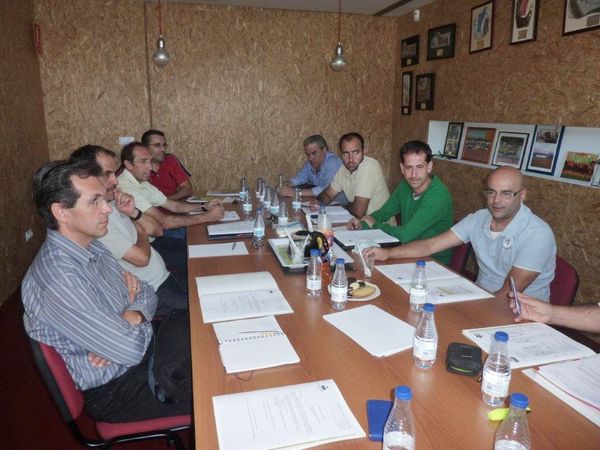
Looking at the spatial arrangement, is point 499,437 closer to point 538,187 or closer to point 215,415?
point 215,415

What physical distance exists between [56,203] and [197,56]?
413 centimetres

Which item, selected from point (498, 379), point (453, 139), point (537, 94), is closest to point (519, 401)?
point (498, 379)

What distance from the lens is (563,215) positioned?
3.34m

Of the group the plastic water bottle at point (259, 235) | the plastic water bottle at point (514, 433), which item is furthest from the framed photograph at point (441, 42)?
the plastic water bottle at point (514, 433)

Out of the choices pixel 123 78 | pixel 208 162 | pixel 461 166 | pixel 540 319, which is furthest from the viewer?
pixel 208 162

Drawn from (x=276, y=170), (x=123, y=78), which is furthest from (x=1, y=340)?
(x=276, y=170)

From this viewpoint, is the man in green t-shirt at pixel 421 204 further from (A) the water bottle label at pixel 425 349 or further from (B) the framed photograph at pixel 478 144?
(B) the framed photograph at pixel 478 144

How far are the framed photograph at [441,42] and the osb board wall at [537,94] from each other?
66mm

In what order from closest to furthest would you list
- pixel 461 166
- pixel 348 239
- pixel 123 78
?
pixel 348 239, pixel 461 166, pixel 123 78

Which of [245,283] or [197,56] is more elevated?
[197,56]

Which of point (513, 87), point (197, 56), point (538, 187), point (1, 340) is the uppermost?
point (197, 56)

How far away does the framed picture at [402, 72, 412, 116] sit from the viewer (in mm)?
5410

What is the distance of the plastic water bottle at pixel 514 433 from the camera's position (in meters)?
0.93

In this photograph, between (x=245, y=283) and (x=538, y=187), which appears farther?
(x=538, y=187)
